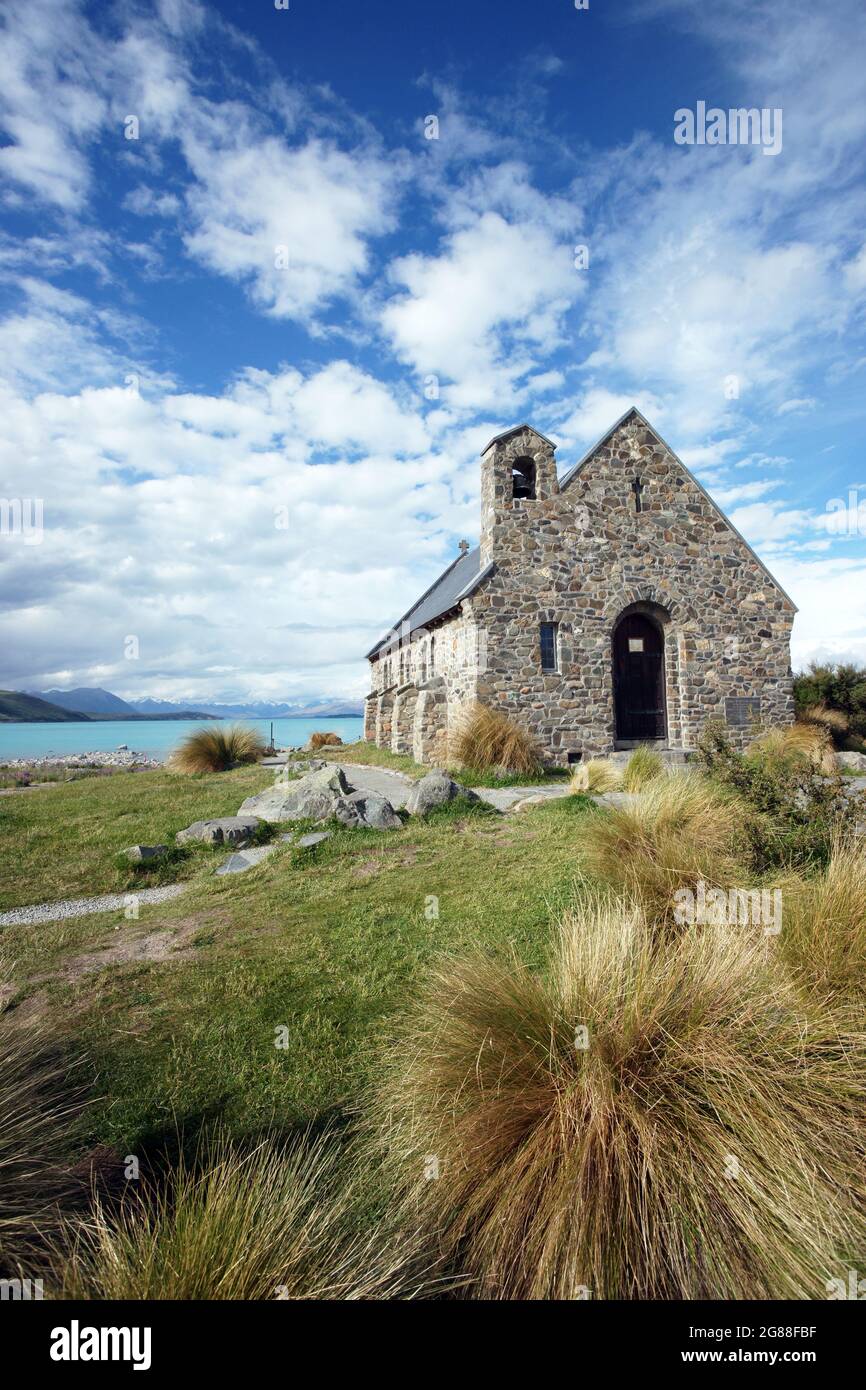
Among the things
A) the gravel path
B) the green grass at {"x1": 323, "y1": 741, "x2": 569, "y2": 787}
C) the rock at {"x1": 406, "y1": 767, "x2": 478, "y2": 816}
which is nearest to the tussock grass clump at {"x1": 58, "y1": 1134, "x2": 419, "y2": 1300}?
the gravel path

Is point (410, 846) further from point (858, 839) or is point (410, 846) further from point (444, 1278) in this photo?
point (444, 1278)

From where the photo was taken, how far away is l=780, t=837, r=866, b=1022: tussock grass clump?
3.21 meters

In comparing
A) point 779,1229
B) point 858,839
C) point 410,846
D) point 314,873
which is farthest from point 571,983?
point 410,846

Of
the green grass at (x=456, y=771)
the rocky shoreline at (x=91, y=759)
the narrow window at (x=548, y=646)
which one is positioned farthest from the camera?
the rocky shoreline at (x=91, y=759)

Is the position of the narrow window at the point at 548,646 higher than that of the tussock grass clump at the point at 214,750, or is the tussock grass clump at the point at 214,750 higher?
the narrow window at the point at 548,646

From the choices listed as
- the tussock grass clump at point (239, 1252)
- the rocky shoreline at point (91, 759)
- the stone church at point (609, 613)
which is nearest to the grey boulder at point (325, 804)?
the stone church at point (609, 613)

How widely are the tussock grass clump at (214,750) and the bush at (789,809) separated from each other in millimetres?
15137

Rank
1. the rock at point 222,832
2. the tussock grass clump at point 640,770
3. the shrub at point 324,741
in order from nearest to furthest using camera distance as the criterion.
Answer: the rock at point 222,832 → the tussock grass clump at point 640,770 → the shrub at point 324,741

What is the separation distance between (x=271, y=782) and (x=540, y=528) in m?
8.75

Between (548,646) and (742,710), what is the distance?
5505mm

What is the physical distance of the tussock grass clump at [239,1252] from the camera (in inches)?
68.4

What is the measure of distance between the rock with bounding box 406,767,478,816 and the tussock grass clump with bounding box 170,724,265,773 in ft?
35.1

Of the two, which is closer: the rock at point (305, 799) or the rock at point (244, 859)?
the rock at point (244, 859)

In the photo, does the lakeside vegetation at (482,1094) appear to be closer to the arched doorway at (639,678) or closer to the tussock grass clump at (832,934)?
the tussock grass clump at (832,934)
